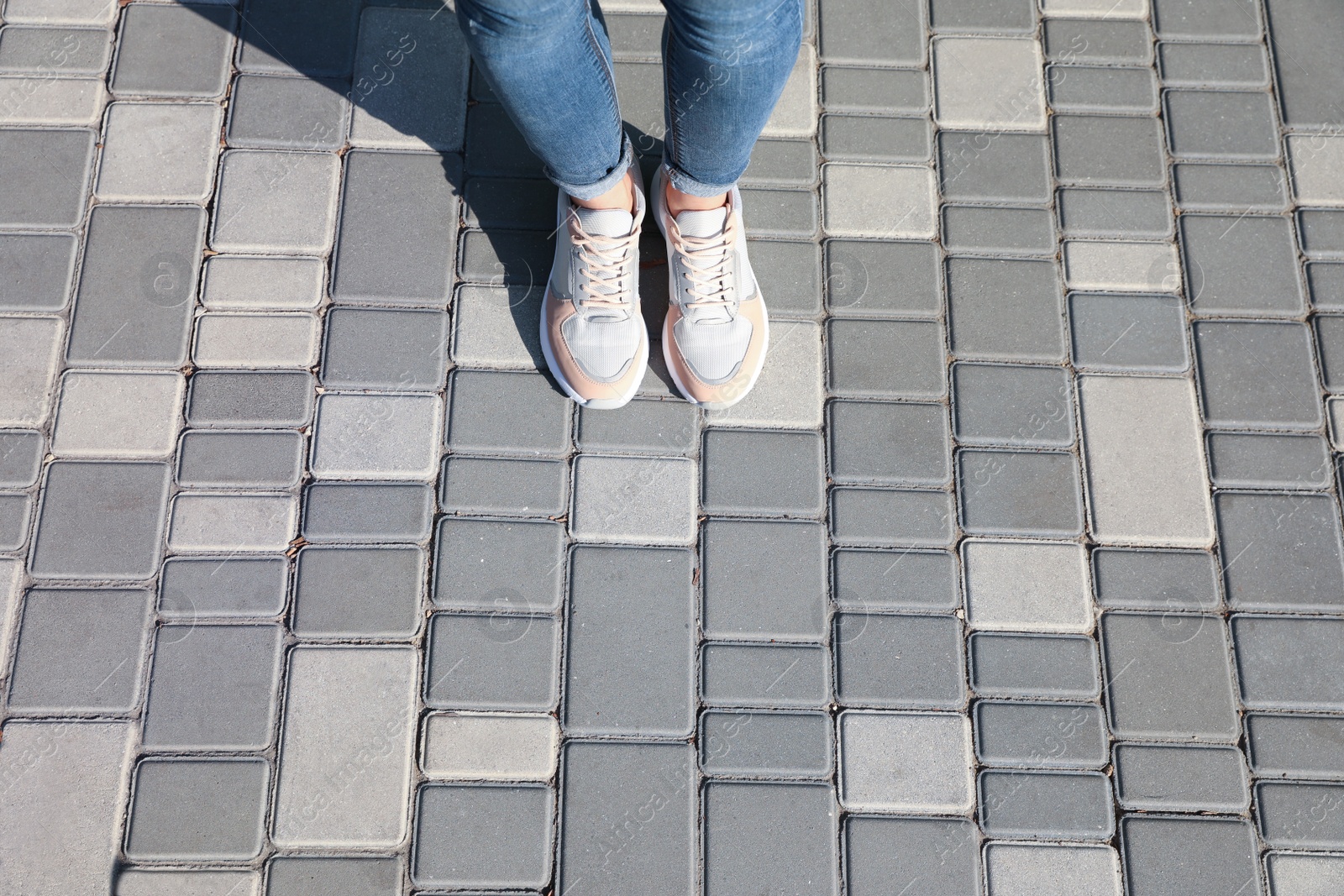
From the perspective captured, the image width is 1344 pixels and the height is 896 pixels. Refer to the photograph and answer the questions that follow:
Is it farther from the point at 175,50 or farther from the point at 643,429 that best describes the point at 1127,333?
the point at 175,50

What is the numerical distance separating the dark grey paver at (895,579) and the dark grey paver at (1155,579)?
0.37m

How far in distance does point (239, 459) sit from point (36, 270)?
0.79 meters

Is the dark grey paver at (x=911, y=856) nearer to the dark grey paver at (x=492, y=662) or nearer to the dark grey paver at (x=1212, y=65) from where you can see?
the dark grey paver at (x=492, y=662)

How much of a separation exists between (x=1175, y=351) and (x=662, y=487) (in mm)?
1385

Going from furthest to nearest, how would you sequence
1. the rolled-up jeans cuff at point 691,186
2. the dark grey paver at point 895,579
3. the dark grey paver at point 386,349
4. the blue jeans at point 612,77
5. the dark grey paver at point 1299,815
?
the dark grey paver at point 386,349 < the dark grey paver at point 895,579 < the dark grey paver at point 1299,815 < the rolled-up jeans cuff at point 691,186 < the blue jeans at point 612,77

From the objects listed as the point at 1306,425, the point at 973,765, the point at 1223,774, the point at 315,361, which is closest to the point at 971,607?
the point at 973,765

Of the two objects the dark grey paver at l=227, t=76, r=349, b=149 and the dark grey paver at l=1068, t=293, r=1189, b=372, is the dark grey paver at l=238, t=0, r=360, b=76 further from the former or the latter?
the dark grey paver at l=1068, t=293, r=1189, b=372

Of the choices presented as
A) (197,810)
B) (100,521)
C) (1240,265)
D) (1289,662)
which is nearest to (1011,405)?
(1240,265)

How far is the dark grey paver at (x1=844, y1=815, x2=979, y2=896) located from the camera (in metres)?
1.95

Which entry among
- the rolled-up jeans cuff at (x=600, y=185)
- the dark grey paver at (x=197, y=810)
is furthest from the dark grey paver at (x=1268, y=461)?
the dark grey paver at (x=197, y=810)

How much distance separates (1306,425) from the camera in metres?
2.23

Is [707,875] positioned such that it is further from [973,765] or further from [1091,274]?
[1091,274]

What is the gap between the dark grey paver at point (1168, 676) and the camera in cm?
205

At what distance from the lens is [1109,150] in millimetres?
2438
